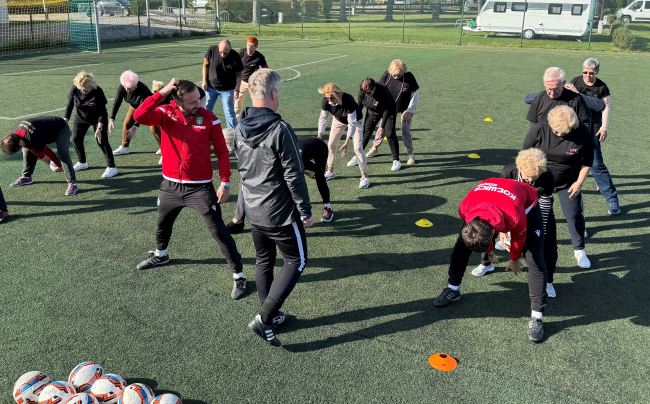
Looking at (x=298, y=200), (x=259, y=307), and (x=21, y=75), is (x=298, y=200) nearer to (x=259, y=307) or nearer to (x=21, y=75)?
(x=259, y=307)

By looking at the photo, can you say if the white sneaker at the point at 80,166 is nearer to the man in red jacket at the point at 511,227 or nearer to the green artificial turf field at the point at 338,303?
the green artificial turf field at the point at 338,303

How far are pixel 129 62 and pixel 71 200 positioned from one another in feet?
53.0

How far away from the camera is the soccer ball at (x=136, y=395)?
3730 millimetres

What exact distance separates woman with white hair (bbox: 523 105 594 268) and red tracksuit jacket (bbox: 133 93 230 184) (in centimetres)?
348

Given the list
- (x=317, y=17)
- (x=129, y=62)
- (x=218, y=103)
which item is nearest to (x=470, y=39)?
(x=317, y=17)

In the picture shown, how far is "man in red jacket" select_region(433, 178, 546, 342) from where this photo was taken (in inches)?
161

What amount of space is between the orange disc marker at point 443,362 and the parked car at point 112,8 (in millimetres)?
42035

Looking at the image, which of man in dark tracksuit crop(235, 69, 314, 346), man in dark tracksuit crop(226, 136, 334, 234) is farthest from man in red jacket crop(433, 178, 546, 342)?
man in dark tracksuit crop(226, 136, 334, 234)

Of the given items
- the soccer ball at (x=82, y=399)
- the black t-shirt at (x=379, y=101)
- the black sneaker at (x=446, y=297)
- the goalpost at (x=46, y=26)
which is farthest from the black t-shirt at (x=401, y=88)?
the goalpost at (x=46, y=26)

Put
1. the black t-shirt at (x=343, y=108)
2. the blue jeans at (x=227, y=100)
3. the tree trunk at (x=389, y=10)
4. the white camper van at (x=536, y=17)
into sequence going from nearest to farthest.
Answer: the black t-shirt at (x=343, y=108) → the blue jeans at (x=227, y=100) → the white camper van at (x=536, y=17) → the tree trunk at (x=389, y=10)

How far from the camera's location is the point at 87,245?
6.46 m

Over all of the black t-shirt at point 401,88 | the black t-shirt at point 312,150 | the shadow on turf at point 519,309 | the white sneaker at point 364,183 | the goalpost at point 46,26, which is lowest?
the shadow on turf at point 519,309

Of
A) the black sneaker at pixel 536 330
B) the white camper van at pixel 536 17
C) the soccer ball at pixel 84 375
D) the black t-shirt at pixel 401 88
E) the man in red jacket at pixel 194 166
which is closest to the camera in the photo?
the soccer ball at pixel 84 375

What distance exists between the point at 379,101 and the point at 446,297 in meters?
4.33
